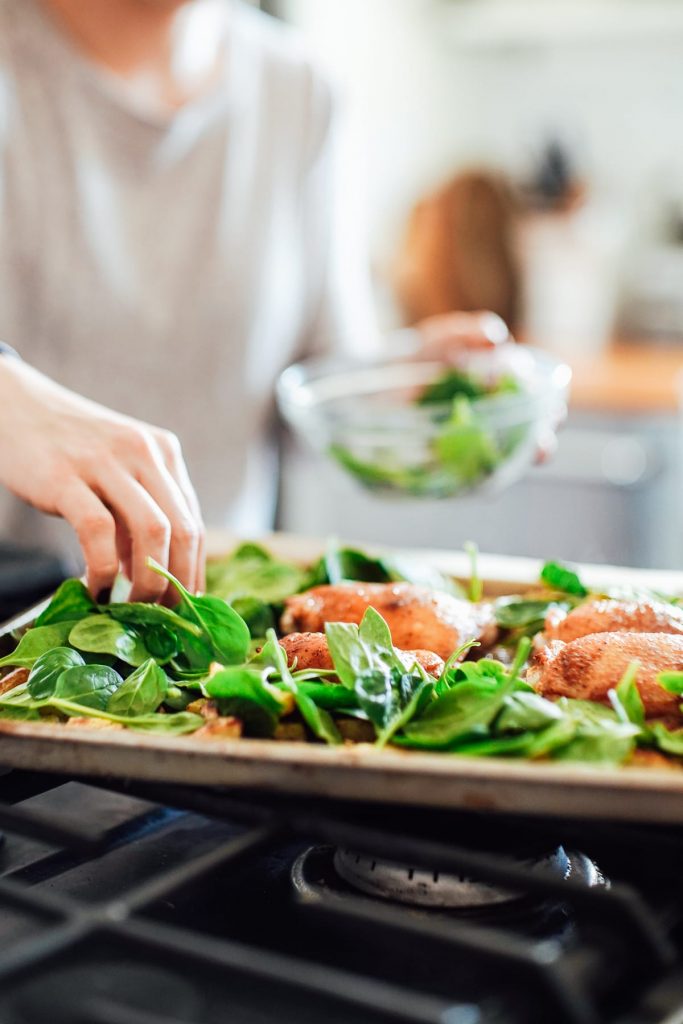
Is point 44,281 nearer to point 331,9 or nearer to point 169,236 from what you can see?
point 169,236

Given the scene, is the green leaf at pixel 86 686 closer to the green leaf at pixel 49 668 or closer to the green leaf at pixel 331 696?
the green leaf at pixel 49 668

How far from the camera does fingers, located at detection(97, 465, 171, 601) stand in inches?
35.7

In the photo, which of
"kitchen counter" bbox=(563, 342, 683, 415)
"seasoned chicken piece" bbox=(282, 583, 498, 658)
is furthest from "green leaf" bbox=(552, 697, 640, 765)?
"kitchen counter" bbox=(563, 342, 683, 415)

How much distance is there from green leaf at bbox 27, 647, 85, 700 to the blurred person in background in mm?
856

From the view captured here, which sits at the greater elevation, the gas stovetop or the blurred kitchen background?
the blurred kitchen background

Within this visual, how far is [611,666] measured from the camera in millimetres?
820

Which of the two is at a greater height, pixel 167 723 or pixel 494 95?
pixel 494 95

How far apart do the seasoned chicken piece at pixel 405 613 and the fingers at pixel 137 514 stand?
145 mm

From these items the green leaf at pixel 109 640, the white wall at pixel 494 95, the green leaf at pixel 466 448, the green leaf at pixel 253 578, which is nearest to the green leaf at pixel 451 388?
the green leaf at pixel 466 448

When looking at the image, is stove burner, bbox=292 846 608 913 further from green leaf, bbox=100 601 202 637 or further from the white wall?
the white wall

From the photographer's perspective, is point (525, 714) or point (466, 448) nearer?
point (525, 714)

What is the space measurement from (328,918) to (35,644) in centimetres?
36

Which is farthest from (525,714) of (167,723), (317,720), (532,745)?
(167,723)

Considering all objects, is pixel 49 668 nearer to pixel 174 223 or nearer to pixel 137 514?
pixel 137 514
